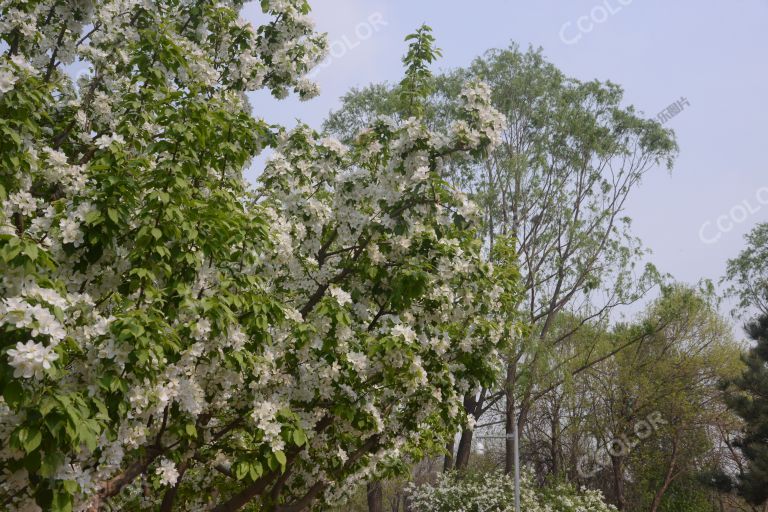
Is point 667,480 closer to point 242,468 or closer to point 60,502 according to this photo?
point 242,468

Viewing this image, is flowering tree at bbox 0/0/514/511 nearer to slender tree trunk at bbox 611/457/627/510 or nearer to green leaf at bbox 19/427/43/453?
green leaf at bbox 19/427/43/453

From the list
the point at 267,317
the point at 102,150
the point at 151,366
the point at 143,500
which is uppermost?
the point at 102,150

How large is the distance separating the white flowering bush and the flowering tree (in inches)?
372

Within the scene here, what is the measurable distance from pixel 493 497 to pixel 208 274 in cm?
1386

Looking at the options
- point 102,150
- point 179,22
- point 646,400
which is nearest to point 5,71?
point 102,150

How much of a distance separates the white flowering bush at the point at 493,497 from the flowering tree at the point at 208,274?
9.44 meters

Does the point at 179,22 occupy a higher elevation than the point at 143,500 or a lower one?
higher

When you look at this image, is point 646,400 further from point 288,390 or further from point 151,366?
point 151,366

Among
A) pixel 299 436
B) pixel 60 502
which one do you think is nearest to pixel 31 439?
pixel 60 502

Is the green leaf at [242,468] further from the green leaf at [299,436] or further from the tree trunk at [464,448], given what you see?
the tree trunk at [464,448]

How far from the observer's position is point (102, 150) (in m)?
5.51

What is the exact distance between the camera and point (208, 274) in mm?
5492

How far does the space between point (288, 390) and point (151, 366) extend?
8.00 feet

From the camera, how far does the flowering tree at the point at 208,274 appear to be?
4.14 meters
